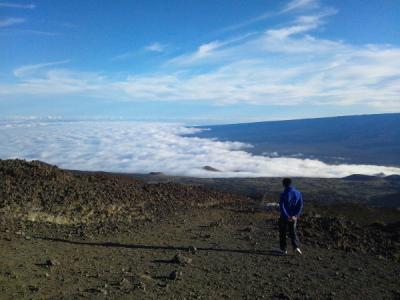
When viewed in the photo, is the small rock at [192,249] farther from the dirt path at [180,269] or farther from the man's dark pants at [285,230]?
the man's dark pants at [285,230]

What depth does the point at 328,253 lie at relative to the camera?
1002 cm

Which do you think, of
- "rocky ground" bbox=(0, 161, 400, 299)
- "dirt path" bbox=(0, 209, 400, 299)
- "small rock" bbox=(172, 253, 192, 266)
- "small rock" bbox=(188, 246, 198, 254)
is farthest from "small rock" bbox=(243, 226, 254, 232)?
"small rock" bbox=(172, 253, 192, 266)

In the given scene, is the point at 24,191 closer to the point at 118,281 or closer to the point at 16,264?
the point at 16,264

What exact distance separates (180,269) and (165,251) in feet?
4.92

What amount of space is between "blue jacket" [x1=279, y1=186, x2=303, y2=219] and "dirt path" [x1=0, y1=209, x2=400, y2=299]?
935mm

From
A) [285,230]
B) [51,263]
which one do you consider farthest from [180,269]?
[285,230]

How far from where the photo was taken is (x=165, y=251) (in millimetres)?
9797

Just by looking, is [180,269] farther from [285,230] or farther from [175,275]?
[285,230]

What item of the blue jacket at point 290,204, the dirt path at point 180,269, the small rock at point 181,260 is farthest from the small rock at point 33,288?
the blue jacket at point 290,204

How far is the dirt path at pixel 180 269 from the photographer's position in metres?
7.14

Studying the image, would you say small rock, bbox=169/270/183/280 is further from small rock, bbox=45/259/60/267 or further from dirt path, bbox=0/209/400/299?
small rock, bbox=45/259/60/267

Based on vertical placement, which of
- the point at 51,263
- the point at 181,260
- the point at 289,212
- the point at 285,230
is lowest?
the point at 181,260

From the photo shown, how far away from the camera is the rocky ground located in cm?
732

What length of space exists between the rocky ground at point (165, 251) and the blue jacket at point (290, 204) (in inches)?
36.5
